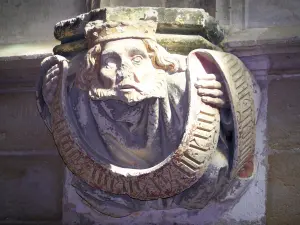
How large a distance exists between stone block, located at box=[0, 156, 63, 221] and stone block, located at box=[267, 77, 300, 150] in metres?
0.76

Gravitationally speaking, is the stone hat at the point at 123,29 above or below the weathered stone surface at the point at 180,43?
above

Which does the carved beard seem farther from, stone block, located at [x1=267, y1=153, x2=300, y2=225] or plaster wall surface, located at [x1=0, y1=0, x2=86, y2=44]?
plaster wall surface, located at [x1=0, y1=0, x2=86, y2=44]

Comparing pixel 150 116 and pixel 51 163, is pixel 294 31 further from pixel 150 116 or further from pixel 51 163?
pixel 51 163

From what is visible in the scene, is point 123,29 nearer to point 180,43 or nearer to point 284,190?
point 180,43

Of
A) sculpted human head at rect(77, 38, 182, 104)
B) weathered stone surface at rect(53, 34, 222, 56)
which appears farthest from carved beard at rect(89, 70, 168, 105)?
weathered stone surface at rect(53, 34, 222, 56)

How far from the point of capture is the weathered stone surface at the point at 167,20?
4.61 ft

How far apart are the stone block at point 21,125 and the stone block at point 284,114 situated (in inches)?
31.2

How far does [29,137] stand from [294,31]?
102 centimetres

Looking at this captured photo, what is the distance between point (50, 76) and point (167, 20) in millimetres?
388

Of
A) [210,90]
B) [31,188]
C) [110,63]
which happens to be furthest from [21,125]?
[210,90]

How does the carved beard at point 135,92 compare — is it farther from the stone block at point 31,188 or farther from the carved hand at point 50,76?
the stone block at point 31,188

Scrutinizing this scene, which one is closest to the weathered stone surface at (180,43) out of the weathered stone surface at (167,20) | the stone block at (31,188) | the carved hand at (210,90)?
the weathered stone surface at (167,20)

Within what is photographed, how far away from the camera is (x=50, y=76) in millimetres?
1529

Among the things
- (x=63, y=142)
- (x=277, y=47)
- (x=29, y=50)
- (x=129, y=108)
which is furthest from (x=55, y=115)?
(x=277, y=47)
